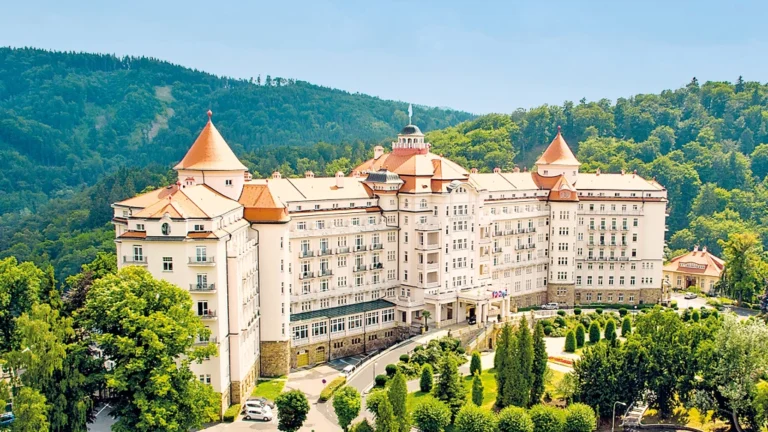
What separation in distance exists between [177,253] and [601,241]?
6217cm

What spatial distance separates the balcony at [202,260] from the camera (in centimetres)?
6091

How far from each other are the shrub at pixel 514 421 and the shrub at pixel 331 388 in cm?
1643

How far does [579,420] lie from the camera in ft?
197

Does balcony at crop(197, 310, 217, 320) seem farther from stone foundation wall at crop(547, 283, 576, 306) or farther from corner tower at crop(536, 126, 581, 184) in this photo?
corner tower at crop(536, 126, 581, 184)

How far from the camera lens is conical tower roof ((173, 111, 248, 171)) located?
72938 mm

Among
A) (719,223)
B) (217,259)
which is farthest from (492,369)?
(719,223)

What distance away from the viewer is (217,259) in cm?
6128

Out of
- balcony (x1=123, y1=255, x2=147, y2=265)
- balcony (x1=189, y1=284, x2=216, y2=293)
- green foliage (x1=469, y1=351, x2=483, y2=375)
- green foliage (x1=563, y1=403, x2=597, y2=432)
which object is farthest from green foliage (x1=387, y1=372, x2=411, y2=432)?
balcony (x1=123, y1=255, x2=147, y2=265)

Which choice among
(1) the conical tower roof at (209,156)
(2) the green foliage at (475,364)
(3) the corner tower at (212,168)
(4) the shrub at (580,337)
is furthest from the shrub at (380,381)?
(4) the shrub at (580,337)

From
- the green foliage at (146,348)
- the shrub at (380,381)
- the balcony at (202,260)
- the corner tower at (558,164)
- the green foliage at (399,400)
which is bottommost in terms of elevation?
the shrub at (380,381)

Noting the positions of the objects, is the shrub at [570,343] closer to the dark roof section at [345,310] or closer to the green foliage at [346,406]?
the dark roof section at [345,310]

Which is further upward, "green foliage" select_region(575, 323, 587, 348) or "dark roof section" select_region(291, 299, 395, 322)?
"dark roof section" select_region(291, 299, 395, 322)

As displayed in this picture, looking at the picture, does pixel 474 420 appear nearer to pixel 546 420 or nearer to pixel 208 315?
pixel 546 420

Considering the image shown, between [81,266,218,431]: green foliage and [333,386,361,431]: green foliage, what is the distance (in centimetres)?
1003
